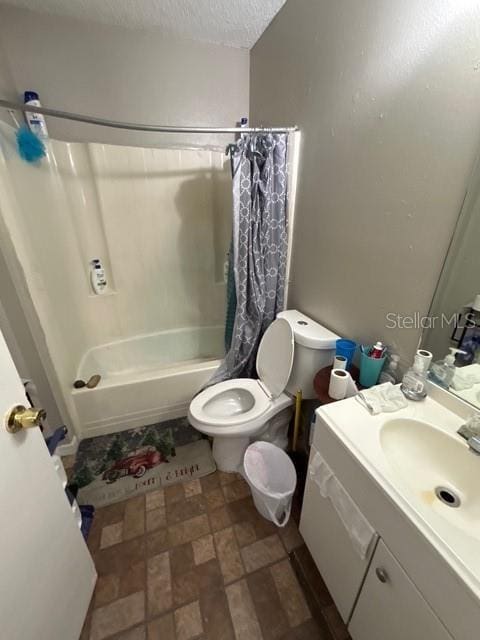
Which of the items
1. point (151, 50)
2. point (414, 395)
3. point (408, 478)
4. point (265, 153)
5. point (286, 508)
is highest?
point (151, 50)

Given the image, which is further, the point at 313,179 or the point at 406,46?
the point at 313,179

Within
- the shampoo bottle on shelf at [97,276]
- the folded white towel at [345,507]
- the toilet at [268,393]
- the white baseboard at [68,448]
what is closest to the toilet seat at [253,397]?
the toilet at [268,393]

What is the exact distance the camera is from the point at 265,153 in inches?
54.6

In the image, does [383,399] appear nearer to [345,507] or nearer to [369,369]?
[369,369]

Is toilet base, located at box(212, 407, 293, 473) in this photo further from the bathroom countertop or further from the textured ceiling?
the textured ceiling

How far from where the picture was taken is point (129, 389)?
5.60 feet

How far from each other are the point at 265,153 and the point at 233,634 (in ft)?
6.83

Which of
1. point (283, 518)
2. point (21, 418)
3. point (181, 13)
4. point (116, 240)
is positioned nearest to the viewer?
point (21, 418)

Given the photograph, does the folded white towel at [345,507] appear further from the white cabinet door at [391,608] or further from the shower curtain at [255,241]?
the shower curtain at [255,241]

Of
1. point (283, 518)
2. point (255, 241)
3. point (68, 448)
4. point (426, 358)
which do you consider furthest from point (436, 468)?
point (68, 448)

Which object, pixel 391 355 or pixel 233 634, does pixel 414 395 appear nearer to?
pixel 391 355

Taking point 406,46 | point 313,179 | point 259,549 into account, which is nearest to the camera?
point 406,46

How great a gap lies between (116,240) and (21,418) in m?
1.63

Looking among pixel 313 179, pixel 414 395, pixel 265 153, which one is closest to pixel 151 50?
pixel 265 153
